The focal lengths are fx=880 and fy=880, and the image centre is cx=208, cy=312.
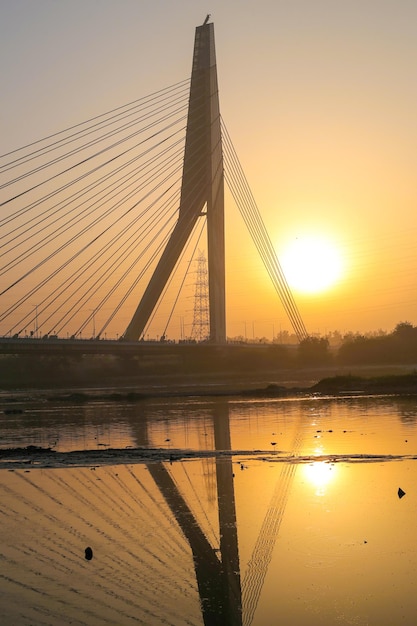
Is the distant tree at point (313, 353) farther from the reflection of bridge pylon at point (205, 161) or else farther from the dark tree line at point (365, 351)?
the reflection of bridge pylon at point (205, 161)

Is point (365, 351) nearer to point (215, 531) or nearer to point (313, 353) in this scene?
point (313, 353)

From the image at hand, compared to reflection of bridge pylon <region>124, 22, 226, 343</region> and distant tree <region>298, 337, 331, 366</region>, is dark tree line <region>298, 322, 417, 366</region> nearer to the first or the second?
distant tree <region>298, 337, 331, 366</region>

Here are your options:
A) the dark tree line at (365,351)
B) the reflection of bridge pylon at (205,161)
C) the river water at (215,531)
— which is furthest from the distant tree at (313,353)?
the river water at (215,531)

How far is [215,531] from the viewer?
37.0 feet

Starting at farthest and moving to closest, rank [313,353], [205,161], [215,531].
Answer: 1. [313,353]
2. [205,161]
3. [215,531]

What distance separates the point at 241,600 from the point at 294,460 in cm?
941

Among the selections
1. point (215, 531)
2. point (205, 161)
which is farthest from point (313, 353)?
point (215, 531)

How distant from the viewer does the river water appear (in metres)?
8.26

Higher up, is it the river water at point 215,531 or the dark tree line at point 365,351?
the dark tree line at point 365,351

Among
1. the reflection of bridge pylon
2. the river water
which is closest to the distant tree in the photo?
the reflection of bridge pylon

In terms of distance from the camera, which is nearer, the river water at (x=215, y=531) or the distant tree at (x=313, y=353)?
the river water at (x=215, y=531)

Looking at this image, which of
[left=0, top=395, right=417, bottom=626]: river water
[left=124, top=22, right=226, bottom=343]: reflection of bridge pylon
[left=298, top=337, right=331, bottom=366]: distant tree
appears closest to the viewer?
[left=0, top=395, right=417, bottom=626]: river water

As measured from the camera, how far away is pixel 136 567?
9625 mm

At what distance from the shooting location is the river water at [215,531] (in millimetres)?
8258
